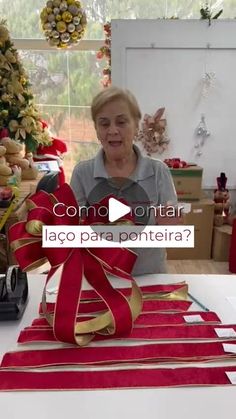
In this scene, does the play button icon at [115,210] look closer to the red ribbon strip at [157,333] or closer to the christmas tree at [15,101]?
the red ribbon strip at [157,333]

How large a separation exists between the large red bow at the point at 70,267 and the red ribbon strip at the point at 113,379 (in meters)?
0.11

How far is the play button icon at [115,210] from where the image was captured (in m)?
0.96

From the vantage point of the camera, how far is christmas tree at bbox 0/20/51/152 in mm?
2863

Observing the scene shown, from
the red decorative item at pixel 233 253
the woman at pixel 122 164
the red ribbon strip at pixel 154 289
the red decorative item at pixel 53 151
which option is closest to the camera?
the red ribbon strip at pixel 154 289

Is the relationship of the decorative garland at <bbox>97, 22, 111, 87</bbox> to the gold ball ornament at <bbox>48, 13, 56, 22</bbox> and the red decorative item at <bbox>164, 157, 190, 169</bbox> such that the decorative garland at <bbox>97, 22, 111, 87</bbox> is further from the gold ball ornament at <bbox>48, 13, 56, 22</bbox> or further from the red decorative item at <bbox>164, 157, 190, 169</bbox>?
the red decorative item at <bbox>164, 157, 190, 169</bbox>

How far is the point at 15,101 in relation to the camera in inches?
120

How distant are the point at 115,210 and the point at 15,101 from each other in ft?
7.67

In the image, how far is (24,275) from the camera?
1.16 meters

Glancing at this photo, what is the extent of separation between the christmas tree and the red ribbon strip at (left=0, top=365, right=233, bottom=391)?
244cm

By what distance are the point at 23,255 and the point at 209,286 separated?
0.59m

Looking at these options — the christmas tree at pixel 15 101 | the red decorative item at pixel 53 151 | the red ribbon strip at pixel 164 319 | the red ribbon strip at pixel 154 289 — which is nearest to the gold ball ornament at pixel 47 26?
the christmas tree at pixel 15 101

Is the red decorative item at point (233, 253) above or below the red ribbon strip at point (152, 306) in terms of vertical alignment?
below

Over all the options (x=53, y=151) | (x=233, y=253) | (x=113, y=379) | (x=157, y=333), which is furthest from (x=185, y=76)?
(x=113, y=379)

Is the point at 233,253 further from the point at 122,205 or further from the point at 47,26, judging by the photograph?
the point at 122,205
